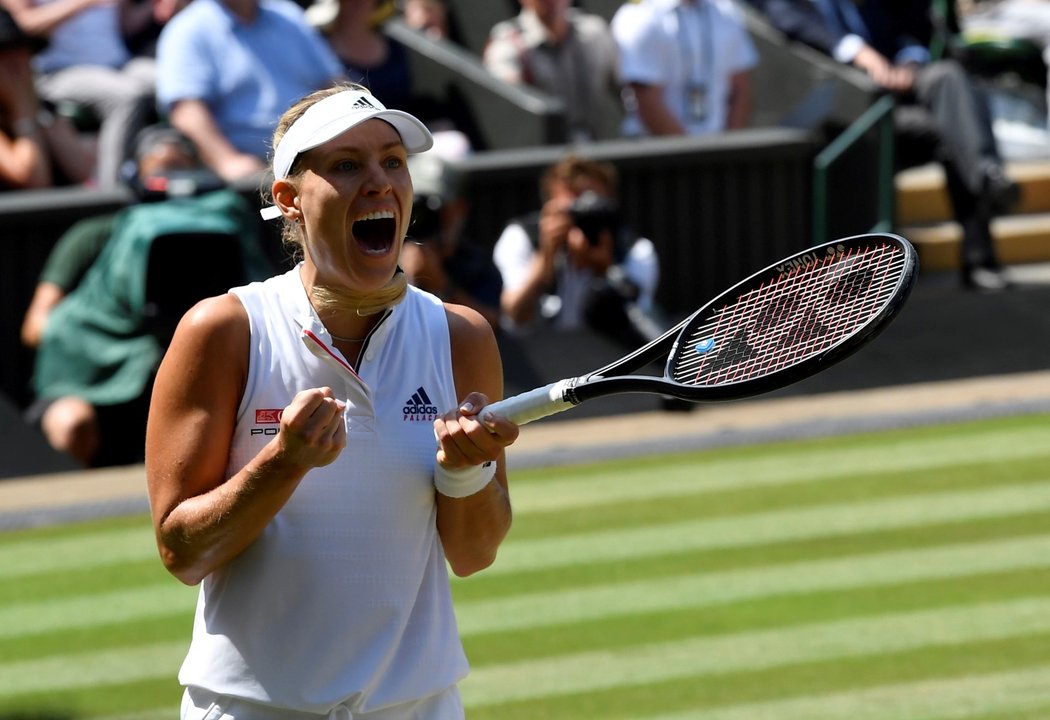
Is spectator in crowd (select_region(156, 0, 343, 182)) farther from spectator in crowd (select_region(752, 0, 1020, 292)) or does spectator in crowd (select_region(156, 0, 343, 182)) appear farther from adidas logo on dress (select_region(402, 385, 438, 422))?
adidas logo on dress (select_region(402, 385, 438, 422))

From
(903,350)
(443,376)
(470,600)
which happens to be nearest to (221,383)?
(443,376)

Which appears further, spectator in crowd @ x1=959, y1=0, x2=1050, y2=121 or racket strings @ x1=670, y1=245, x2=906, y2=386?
spectator in crowd @ x1=959, y1=0, x2=1050, y2=121

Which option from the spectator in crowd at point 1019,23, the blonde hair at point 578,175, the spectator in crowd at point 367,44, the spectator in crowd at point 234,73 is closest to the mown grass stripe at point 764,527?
the blonde hair at point 578,175

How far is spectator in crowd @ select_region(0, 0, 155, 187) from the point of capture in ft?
32.1

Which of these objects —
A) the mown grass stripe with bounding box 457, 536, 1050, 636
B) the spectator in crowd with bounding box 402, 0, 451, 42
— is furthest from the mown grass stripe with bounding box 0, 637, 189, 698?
the spectator in crowd with bounding box 402, 0, 451, 42

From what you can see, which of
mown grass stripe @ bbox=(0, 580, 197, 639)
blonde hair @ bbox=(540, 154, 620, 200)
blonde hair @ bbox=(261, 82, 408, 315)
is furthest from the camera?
blonde hair @ bbox=(540, 154, 620, 200)

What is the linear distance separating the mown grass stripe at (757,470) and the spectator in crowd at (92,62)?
3.08m

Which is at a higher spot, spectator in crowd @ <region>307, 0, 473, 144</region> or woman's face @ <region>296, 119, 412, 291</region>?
woman's face @ <region>296, 119, 412, 291</region>

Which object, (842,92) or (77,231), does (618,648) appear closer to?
(77,231)

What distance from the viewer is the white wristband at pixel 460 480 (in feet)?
9.75

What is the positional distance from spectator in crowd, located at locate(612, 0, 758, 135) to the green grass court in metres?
3.01

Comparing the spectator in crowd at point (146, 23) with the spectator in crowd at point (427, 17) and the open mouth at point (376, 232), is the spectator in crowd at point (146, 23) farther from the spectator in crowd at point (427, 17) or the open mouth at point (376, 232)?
the open mouth at point (376, 232)

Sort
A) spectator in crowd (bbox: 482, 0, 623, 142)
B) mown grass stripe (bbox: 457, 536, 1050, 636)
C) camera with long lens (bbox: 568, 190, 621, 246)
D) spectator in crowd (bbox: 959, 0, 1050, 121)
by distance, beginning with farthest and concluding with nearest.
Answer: spectator in crowd (bbox: 959, 0, 1050, 121) → spectator in crowd (bbox: 482, 0, 623, 142) → camera with long lens (bbox: 568, 190, 621, 246) → mown grass stripe (bbox: 457, 536, 1050, 636)

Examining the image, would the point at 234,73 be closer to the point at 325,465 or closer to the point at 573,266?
the point at 573,266
